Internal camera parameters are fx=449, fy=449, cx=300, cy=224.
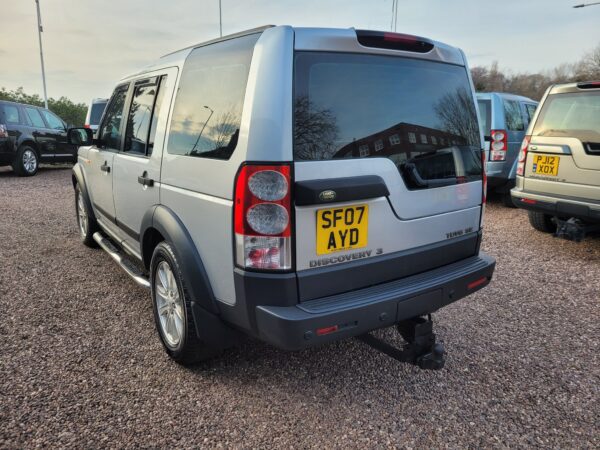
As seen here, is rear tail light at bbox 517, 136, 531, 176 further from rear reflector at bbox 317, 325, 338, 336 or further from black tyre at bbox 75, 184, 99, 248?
black tyre at bbox 75, 184, 99, 248

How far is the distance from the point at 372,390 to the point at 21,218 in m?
6.45

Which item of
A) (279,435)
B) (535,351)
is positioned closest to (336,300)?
(279,435)

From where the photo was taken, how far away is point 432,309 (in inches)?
94.7

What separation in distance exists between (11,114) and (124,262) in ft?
32.1

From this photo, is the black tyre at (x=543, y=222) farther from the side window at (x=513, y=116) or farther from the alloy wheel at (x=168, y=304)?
the alloy wheel at (x=168, y=304)

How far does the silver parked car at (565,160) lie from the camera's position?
4641 millimetres

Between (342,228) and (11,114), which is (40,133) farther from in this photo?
(342,228)

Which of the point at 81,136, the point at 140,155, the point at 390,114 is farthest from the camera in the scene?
the point at 81,136

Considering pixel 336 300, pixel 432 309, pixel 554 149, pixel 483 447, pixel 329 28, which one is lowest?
pixel 483 447

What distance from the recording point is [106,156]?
3932 millimetres

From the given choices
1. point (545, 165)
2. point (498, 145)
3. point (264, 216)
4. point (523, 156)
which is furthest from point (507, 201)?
point (264, 216)

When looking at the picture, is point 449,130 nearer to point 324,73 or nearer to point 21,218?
point 324,73

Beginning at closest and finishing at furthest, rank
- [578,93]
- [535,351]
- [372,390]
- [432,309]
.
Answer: [432,309], [372,390], [535,351], [578,93]

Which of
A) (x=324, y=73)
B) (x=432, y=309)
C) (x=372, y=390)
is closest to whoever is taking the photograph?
(x=324, y=73)
